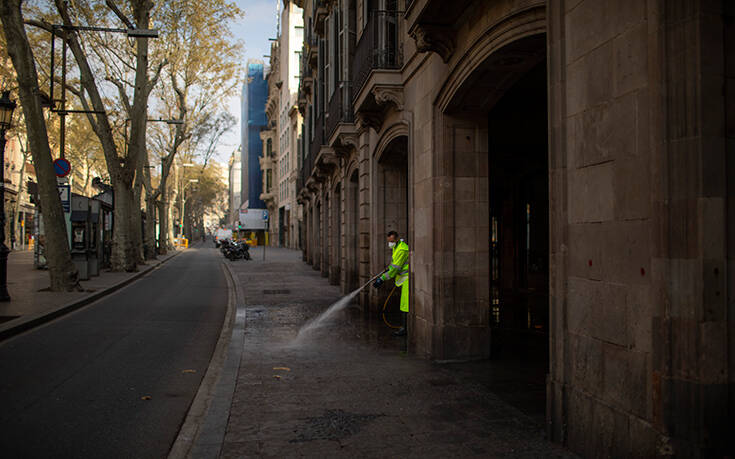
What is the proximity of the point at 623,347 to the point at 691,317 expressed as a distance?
0.62 m

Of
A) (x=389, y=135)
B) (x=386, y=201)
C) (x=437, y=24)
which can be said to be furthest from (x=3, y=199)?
(x=437, y=24)

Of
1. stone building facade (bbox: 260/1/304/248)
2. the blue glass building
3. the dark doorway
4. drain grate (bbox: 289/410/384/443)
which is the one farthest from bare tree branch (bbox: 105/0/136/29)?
the blue glass building

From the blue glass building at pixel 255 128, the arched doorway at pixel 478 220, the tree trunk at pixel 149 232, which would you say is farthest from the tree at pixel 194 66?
the blue glass building at pixel 255 128

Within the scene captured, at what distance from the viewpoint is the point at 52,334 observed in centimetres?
981

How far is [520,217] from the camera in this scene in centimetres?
1675

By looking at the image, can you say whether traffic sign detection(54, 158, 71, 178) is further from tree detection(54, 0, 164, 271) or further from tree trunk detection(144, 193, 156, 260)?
tree trunk detection(144, 193, 156, 260)

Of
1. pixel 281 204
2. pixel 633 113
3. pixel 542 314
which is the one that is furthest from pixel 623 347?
pixel 281 204

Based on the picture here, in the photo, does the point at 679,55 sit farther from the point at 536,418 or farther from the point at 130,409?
the point at 130,409

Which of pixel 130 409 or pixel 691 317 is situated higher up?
pixel 691 317

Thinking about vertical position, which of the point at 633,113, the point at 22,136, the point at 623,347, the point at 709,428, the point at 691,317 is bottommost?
the point at 709,428

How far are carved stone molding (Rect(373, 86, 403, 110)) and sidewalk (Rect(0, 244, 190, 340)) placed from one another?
699 cm

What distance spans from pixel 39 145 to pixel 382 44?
9621 millimetres

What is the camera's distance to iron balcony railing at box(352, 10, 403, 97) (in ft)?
32.2

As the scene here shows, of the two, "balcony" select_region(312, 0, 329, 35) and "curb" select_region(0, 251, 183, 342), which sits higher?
"balcony" select_region(312, 0, 329, 35)
